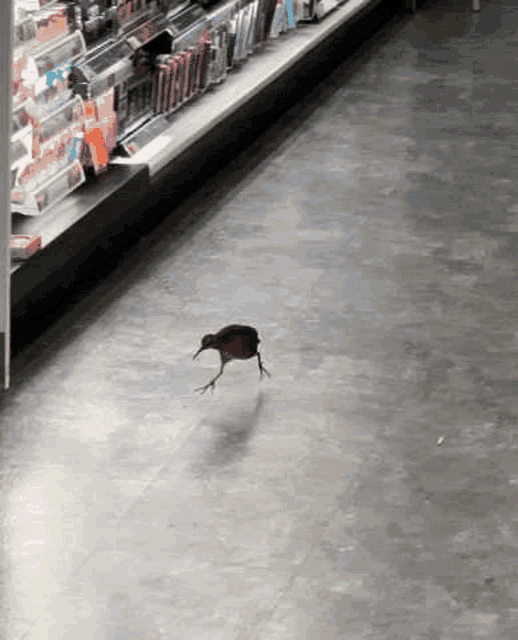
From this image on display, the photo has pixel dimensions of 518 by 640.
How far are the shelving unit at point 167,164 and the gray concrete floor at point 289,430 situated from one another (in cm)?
13

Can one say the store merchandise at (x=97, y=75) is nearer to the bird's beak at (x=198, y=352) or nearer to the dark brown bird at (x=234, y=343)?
the bird's beak at (x=198, y=352)

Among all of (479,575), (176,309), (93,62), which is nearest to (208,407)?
(176,309)

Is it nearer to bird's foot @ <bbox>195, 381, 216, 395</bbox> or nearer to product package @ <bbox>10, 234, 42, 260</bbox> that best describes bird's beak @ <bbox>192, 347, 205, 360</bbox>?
bird's foot @ <bbox>195, 381, 216, 395</bbox>

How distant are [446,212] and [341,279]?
3.09 feet

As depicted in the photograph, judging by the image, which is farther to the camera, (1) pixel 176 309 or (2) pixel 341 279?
(2) pixel 341 279

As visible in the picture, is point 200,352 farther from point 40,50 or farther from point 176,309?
point 40,50

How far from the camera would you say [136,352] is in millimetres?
4398

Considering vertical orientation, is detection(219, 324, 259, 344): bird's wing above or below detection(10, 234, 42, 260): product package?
below

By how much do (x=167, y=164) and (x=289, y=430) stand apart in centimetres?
196

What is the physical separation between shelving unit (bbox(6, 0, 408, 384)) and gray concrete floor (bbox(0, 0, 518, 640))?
0.13 metres

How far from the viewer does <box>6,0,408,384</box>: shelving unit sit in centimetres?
450

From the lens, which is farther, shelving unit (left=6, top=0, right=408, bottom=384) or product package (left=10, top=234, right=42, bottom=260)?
shelving unit (left=6, top=0, right=408, bottom=384)

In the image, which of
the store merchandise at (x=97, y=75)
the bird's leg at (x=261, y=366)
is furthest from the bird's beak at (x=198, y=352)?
the store merchandise at (x=97, y=75)

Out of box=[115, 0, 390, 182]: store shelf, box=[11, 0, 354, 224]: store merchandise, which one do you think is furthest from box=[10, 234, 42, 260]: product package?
box=[115, 0, 390, 182]: store shelf
